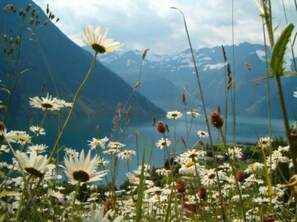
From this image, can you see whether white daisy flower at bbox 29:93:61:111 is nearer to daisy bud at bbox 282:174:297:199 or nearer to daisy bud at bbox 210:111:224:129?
daisy bud at bbox 210:111:224:129

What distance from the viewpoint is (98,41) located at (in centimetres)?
173

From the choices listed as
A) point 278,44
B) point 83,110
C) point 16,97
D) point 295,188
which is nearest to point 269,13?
point 278,44

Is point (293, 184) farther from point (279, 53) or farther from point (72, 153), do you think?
point (72, 153)

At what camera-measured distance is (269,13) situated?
818mm

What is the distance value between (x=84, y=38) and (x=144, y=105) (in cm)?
15480

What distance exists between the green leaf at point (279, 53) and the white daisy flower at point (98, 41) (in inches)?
40.8

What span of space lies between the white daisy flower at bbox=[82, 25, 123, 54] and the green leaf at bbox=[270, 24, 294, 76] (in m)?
1.04

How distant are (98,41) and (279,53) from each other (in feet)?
3.68

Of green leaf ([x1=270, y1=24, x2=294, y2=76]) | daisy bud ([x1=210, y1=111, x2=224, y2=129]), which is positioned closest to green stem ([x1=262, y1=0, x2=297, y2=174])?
green leaf ([x1=270, y1=24, x2=294, y2=76])

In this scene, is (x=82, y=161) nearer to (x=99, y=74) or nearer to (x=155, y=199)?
(x=155, y=199)

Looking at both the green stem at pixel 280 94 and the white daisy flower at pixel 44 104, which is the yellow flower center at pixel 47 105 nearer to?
the white daisy flower at pixel 44 104

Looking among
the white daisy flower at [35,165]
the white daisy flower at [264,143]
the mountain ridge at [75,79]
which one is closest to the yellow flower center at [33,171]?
the white daisy flower at [35,165]

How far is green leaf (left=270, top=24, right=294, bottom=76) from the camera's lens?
68 cm

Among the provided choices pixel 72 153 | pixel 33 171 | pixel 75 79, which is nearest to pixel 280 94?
pixel 33 171
